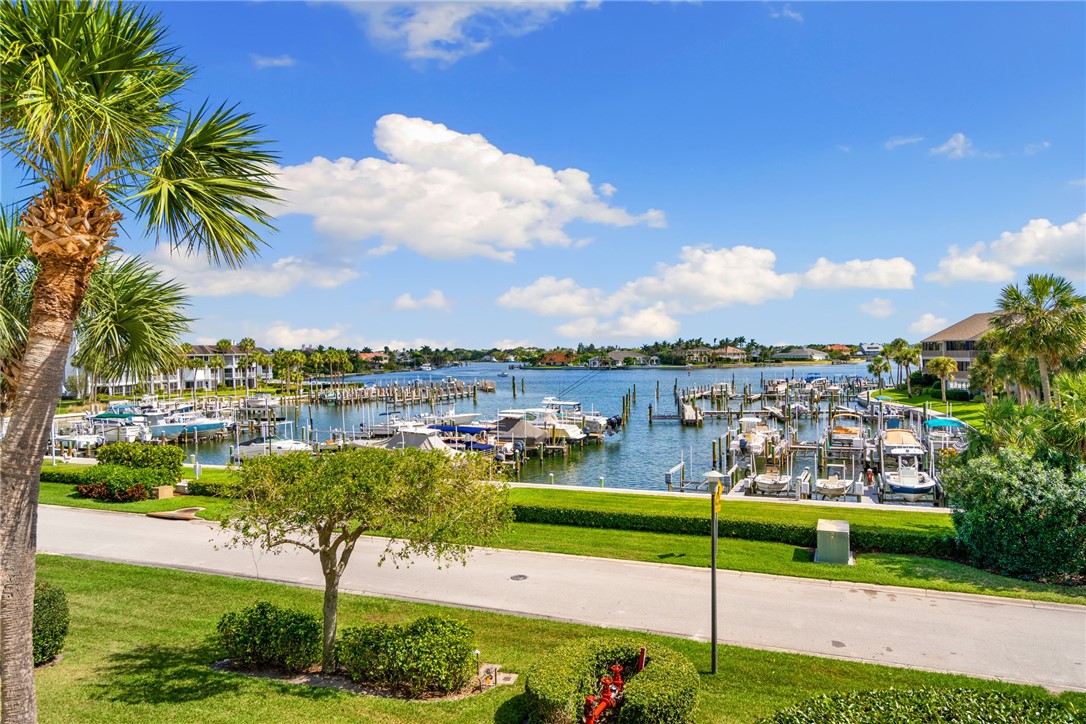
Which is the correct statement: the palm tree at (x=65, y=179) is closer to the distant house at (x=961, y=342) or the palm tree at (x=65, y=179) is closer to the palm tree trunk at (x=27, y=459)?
the palm tree trunk at (x=27, y=459)

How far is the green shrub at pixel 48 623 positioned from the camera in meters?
10.4

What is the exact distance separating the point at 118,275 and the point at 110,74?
3.19 metres

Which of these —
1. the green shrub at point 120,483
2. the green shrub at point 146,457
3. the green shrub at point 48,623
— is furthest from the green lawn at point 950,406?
the green shrub at point 48,623

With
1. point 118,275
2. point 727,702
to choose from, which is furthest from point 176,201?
point 727,702

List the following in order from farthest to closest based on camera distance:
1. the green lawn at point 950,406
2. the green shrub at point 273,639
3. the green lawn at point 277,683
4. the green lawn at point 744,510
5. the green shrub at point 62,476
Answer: the green lawn at point 950,406 → the green shrub at point 62,476 → the green lawn at point 744,510 → the green shrub at point 273,639 → the green lawn at point 277,683

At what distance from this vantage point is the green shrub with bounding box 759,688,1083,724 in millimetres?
6695

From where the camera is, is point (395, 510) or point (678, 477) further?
point (678, 477)

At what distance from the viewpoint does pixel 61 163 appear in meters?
6.61

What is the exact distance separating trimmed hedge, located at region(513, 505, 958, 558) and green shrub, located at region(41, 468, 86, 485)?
19.8 m

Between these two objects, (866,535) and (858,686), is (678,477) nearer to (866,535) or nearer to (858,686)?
(866,535)

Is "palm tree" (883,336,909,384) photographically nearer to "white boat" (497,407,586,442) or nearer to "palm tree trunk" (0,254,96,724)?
"white boat" (497,407,586,442)

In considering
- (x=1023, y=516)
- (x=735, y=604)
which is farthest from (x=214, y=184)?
(x=1023, y=516)

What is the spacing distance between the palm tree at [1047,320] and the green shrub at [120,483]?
3416 cm

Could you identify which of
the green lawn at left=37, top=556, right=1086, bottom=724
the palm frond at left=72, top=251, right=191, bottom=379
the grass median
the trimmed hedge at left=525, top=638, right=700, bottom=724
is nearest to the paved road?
the grass median
